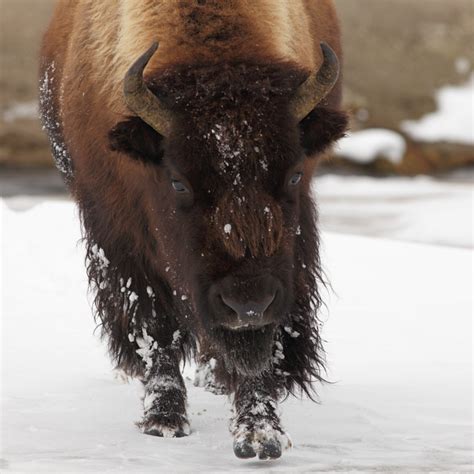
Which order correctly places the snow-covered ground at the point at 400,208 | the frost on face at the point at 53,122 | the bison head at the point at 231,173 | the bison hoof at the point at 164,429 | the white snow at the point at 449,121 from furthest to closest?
the white snow at the point at 449,121, the snow-covered ground at the point at 400,208, the frost on face at the point at 53,122, the bison hoof at the point at 164,429, the bison head at the point at 231,173

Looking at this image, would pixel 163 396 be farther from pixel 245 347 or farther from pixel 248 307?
pixel 248 307

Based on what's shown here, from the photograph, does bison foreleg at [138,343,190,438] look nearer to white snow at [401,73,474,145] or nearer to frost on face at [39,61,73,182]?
frost on face at [39,61,73,182]

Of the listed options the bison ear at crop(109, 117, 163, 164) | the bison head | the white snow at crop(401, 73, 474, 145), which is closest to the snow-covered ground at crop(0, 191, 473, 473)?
the bison head

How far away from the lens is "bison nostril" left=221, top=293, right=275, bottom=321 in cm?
478

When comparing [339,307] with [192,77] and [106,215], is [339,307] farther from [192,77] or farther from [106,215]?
[192,77]

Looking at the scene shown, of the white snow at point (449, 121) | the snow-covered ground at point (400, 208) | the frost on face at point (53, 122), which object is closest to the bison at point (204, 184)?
the frost on face at point (53, 122)

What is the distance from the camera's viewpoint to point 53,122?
291 inches

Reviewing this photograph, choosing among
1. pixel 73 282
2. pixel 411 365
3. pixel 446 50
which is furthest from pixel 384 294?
pixel 446 50

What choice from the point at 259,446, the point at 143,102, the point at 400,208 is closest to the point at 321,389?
the point at 259,446

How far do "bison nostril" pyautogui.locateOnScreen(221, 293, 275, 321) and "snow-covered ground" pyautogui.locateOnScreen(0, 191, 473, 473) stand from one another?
822 millimetres

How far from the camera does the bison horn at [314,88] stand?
17.3 ft

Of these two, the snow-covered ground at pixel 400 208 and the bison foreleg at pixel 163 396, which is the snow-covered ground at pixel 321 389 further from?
the snow-covered ground at pixel 400 208

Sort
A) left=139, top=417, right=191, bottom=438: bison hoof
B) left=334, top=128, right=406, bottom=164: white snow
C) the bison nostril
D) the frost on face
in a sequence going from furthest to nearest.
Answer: left=334, top=128, right=406, bottom=164: white snow, the frost on face, left=139, top=417, right=191, bottom=438: bison hoof, the bison nostril

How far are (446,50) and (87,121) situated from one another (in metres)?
17.5
